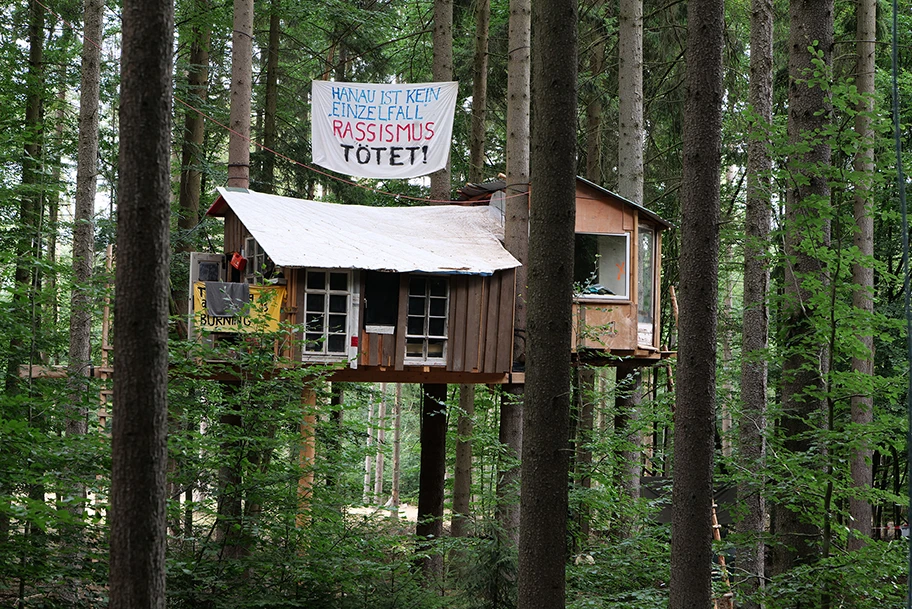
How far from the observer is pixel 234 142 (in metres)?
12.0

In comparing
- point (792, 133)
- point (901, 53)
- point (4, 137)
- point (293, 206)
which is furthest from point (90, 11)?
point (901, 53)

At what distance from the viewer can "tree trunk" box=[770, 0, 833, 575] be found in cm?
694

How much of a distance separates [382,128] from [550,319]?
6779 millimetres

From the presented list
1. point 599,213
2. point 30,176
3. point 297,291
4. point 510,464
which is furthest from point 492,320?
point 30,176

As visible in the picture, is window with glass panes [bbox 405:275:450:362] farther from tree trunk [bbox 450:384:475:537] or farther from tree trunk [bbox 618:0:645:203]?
tree trunk [bbox 618:0:645:203]

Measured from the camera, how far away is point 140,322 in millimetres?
4566

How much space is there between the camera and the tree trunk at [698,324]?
21.3ft

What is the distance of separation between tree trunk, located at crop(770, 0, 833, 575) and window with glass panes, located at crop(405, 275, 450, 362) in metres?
5.20

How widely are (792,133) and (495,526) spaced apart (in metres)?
4.71

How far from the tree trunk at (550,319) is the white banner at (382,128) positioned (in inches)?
230

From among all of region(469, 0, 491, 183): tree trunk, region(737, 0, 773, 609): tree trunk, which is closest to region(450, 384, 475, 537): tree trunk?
region(469, 0, 491, 183): tree trunk

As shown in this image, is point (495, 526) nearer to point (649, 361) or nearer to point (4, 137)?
point (649, 361)

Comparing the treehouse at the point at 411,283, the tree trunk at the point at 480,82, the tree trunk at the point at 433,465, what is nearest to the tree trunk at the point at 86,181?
the treehouse at the point at 411,283

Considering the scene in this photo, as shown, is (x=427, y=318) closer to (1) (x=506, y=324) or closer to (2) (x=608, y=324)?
(1) (x=506, y=324)
